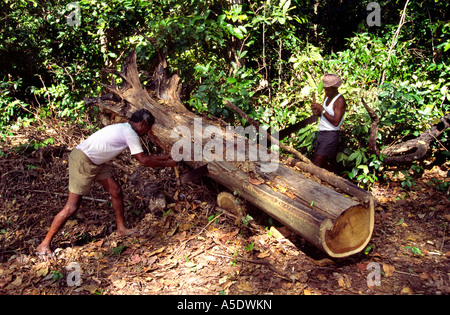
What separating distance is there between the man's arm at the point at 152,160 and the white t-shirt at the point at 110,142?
6 centimetres

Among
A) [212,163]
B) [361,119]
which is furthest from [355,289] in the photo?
[361,119]

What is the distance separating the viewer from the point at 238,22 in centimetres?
568

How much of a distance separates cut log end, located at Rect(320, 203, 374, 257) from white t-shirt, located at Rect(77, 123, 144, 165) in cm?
197

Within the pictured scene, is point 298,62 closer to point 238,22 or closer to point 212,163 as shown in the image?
point 238,22

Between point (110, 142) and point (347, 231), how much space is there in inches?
96.1

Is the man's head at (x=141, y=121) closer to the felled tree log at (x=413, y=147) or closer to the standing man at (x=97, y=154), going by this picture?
the standing man at (x=97, y=154)

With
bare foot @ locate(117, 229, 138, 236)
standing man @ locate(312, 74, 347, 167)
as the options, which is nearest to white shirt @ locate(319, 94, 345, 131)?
standing man @ locate(312, 74, 347, 167)

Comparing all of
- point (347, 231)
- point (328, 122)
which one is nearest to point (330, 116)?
point (328, 122)

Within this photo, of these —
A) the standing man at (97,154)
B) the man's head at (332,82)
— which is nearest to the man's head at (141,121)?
the standing man at (97,154)

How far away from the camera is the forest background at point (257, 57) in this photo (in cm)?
459

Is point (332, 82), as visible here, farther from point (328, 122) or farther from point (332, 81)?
point (328, 122)

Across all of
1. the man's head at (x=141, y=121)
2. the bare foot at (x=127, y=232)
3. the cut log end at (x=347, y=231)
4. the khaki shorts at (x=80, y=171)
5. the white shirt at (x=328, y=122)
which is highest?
the man's head at (x=141, y=121)

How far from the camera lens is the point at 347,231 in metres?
2.75
